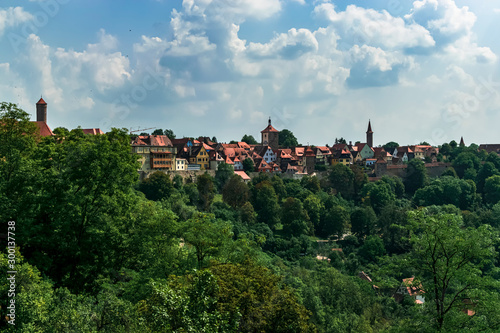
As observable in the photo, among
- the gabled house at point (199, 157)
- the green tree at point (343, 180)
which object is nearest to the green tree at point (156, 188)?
the gabled house at point (199, 157)

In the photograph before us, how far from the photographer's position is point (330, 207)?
62.8 m

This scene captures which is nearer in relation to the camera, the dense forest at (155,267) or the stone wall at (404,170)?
the dense forest at (155,267)

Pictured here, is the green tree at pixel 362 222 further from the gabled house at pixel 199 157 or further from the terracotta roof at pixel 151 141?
the terracotta roof at pixel 151 141

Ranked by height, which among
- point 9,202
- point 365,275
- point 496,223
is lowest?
point 365,275

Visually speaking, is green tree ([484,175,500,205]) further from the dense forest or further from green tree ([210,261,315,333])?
green tree ([210,261,315,333])

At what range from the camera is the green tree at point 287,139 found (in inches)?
3851

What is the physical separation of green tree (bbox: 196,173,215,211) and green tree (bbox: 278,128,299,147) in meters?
42.5

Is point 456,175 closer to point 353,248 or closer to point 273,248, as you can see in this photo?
point 353,248

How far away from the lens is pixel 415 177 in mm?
79562

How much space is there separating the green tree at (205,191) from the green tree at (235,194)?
1784 millimetres

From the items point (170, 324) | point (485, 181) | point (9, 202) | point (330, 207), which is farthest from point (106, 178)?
point (485, 181)

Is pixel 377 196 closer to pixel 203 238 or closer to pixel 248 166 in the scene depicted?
pixel 248 166

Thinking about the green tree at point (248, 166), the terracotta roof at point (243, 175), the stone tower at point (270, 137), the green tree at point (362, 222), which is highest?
the stone tower at point (270, 137)

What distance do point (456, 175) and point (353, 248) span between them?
120ft
